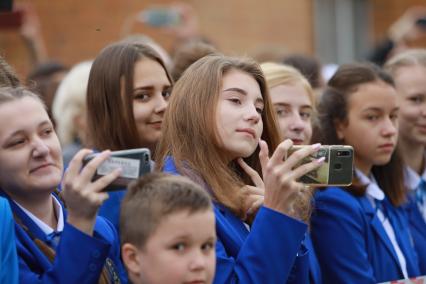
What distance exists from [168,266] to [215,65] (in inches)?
43.9

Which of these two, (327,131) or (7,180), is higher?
(7,180)

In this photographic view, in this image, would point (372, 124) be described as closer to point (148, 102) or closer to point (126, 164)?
point (148, 102)

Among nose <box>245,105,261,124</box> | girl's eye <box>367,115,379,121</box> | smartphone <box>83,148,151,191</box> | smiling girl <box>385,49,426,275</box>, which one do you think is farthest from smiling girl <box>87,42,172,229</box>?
smiling girl <box>385,49,426,275</box>

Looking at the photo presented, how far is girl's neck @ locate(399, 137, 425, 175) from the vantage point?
5176 millimetres

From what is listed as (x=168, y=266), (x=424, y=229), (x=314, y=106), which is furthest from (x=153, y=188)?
(x=424, y=229)

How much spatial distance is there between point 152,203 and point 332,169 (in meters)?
0.77

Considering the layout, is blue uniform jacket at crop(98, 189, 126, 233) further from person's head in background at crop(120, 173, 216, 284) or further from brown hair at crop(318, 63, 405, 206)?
brown hair at crop(318, 63, 405, 206)

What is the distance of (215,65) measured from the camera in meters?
3.57

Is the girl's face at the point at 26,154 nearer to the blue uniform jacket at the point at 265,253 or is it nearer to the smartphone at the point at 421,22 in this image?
the blue uniform jacket at the point at 265,253

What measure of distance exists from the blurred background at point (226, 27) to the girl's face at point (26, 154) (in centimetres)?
555

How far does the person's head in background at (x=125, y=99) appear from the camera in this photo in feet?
13.2

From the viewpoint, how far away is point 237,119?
3.40 m

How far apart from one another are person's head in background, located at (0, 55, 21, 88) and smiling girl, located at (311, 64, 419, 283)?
5.30ft

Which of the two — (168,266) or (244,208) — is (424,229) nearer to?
(244,208)
